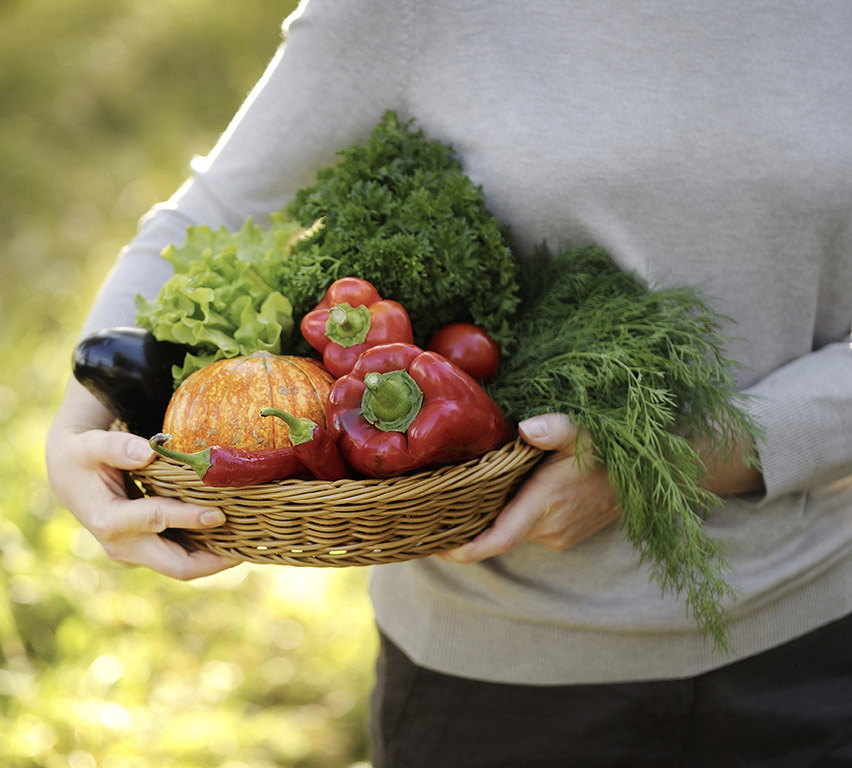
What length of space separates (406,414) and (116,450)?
1.40ft

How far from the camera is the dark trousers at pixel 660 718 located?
4.53 ft

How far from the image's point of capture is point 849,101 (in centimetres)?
123

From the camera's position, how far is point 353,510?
106cm

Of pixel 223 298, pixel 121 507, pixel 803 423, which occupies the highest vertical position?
pixel 223 298

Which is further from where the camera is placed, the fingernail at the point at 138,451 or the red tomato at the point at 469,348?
the red tomato at the point at 469,348

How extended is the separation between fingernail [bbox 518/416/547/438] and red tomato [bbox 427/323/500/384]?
0.19m

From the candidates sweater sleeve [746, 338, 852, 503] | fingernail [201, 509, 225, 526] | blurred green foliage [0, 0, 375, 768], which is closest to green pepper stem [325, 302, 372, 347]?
fingernail [201, 509, 225, 526]

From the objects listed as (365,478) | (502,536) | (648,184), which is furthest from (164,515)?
(648,184)

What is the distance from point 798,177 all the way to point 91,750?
235cm

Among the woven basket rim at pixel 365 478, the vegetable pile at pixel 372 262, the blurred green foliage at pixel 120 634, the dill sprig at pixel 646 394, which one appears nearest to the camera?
the woven basket rim at pixel 365 478

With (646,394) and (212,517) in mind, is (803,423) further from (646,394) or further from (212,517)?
(212,517)

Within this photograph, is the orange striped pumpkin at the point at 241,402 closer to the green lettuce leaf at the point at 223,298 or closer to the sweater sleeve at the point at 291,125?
the green lettuce leaf at the point at 223,298

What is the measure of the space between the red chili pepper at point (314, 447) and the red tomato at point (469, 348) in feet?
0.89

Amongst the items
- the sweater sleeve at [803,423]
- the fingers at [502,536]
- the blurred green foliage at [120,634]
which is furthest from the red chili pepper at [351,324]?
the blurred green foliage at [120,634]
